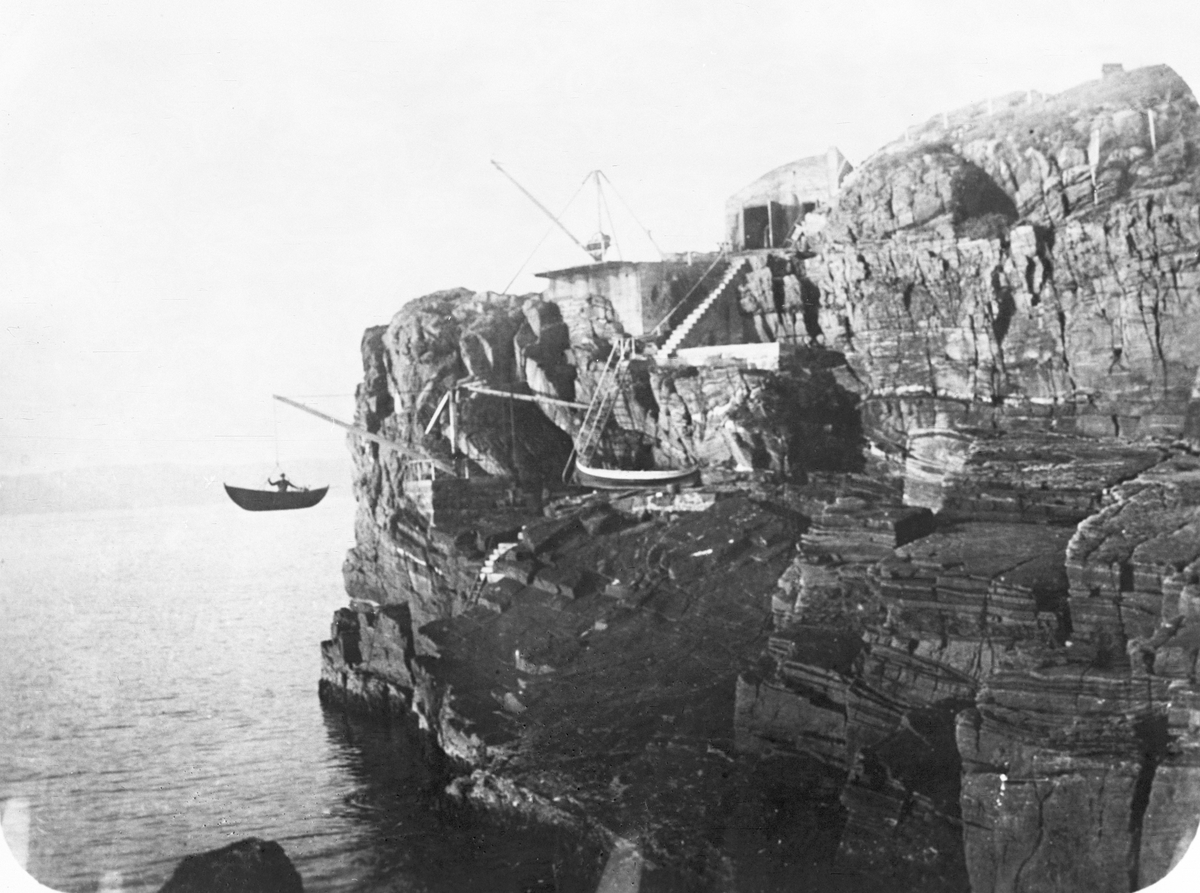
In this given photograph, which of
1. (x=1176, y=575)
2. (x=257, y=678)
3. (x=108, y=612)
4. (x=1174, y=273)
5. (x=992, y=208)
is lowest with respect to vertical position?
(x=257, y=678)

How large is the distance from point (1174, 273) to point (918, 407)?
4.76 meters

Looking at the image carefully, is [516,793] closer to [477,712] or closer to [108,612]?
[477,712]

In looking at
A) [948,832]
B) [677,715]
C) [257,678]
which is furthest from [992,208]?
[257,678]

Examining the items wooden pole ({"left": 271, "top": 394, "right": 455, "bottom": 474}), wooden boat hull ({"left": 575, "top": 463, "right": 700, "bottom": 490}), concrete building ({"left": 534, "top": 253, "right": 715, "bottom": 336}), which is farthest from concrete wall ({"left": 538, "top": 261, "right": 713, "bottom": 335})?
wooden pole ({"left": 271, "top": 394, "right": 455, "bottom": 474})

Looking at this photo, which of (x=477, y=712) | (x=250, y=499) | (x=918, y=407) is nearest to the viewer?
(x=477, y=712)

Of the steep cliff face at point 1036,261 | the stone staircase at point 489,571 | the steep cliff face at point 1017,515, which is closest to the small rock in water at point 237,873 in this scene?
the steep cliff face at point 1017,515

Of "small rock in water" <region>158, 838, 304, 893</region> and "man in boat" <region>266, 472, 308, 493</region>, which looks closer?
"small rock in water" <region>158, 838, 304, 893</region>

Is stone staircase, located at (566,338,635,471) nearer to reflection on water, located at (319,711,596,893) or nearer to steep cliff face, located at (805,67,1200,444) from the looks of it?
steep cliff face, located at (805,67,1200,444)

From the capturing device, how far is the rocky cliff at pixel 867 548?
1162cm

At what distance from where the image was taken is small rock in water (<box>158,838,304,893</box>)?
13242mm

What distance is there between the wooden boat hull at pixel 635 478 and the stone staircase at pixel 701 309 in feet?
8.51

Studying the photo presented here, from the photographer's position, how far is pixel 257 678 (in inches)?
998

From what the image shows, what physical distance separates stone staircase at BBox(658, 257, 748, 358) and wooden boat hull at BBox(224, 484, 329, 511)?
844cm

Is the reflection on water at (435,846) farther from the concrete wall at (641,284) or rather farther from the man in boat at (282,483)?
the concrete wall at (641,284)
